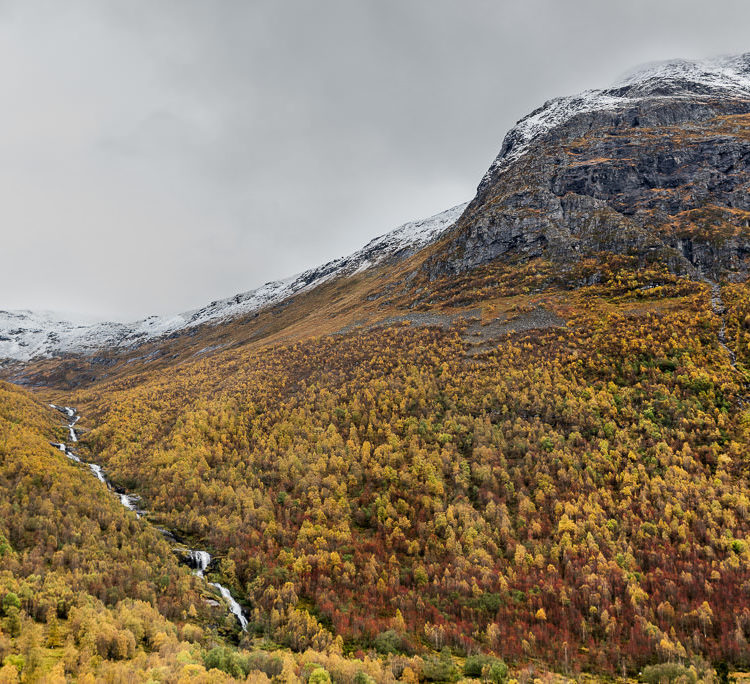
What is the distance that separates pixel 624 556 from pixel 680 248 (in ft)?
242

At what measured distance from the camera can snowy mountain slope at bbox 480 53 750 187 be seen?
12100 centimetres

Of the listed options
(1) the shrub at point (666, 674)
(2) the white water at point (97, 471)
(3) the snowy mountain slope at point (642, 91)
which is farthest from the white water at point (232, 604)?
(3) the snowy mountain slope at point (642, 91)

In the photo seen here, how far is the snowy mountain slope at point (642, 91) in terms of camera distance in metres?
121

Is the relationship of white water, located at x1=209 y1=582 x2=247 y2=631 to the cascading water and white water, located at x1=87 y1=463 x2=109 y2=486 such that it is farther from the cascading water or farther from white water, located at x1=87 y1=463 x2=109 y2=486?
white water, located at x1=87 y1=463 x2=109 y2=486

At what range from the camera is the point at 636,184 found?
325 ft

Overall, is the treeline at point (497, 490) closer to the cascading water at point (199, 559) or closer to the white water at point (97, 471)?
the cascading water at point (199, 559)

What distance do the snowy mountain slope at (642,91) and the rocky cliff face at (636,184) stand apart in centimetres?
59

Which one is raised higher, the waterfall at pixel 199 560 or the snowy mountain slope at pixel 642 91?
the snowy mountain slope at pixel 642 91

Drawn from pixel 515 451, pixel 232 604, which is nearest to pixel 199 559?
pixel 232 604

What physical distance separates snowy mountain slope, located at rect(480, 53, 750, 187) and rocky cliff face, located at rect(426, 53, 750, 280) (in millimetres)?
587

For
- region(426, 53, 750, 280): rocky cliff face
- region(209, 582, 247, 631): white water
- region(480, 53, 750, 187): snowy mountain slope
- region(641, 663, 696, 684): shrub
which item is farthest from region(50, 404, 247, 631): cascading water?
region(480, 53, 750, 187): snowy mountain slope

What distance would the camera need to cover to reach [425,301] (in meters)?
98.8

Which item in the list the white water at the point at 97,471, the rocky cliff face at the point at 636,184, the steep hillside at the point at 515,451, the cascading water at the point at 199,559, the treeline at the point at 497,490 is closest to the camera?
the treeline at the point at 497,490

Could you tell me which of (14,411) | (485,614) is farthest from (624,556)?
(14,411)
